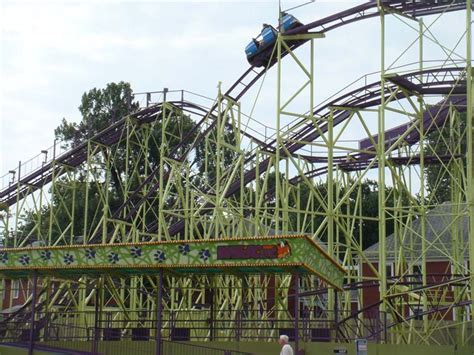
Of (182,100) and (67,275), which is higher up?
(182,100)

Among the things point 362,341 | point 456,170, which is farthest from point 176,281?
point 362,341

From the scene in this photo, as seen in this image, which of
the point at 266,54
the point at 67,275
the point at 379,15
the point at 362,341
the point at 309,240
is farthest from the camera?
the point at 266,54

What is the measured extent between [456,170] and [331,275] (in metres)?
11.7

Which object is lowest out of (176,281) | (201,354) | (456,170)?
(201,354)

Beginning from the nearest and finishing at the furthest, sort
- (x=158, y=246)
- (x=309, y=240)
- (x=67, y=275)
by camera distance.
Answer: (x=309, y=240)
(x=158, y=246)
(x=67, y=275)

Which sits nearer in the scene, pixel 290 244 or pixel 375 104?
pixel 290 244

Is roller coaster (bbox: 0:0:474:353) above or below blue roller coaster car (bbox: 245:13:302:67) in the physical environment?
below

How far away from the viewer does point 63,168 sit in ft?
130

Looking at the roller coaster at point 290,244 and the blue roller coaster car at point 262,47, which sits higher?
the blue roller coaster car at point 262,47

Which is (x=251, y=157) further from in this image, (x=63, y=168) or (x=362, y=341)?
(x=362, y=341)

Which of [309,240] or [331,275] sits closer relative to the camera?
[309,240]

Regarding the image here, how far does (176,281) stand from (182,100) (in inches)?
355

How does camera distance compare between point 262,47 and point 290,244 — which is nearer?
point 290,244

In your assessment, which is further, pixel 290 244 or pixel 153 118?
pixel 153 118
